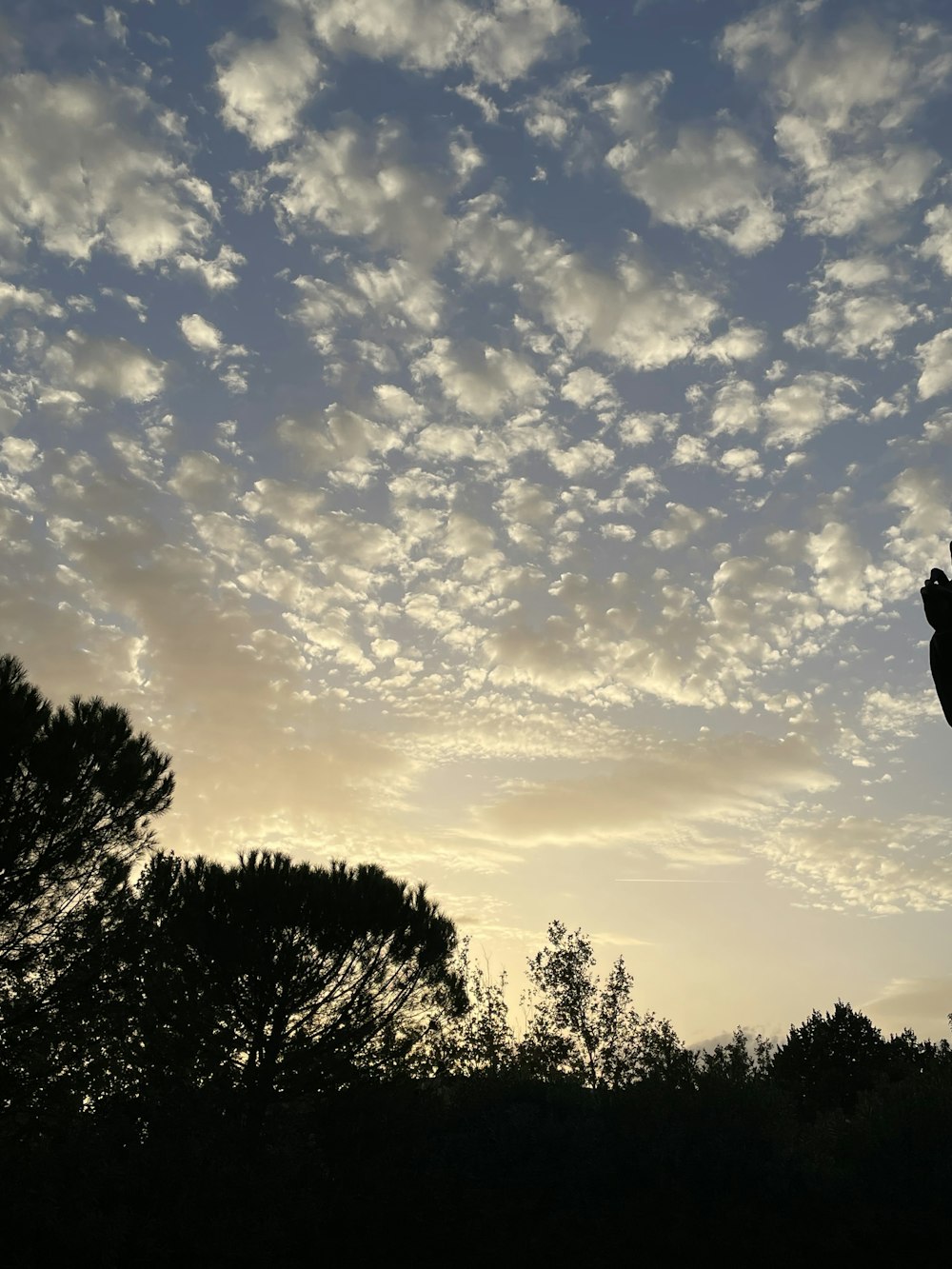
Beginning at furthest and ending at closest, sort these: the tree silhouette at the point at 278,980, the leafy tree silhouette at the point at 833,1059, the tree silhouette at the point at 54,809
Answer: the leafy tree silhouette at the point at 833,1059, the tree silhouette at the point at 278,980, the tree silhouette at the point at 54,809

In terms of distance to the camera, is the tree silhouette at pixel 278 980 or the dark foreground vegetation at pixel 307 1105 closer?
the dark foreground vegetation at pixel 307 1105

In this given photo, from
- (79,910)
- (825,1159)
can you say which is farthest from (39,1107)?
(825,1159)

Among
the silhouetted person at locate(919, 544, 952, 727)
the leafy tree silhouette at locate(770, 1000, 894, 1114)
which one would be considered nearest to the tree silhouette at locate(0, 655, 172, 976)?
the silhouetted person at locate(919, 544, 952, 727)

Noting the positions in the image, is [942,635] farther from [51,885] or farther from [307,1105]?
[307,1105]

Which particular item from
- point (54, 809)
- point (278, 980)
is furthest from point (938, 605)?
point (278, 980)

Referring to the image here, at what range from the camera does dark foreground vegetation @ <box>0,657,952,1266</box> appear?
1692cm

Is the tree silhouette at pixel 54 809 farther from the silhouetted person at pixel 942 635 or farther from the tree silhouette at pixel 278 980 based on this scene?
the silhouetted person at pixel 942 635

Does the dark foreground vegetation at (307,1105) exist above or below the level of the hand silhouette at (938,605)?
below

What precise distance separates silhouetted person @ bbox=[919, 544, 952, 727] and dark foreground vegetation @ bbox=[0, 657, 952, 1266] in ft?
51.0

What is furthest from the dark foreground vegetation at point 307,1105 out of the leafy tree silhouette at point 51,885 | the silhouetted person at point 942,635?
the silhouetted person at point 942,635

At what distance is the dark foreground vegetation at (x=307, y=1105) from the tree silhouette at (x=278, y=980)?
67 mm

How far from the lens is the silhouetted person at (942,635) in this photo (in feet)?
28.3

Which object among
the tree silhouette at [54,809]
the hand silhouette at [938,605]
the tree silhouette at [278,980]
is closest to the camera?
the hand silhouette at [938,605]

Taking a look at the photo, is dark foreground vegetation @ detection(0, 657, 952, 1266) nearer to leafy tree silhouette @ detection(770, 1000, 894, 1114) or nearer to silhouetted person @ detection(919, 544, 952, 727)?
silhouetted person @ detection(919, 544, 952, 727)
